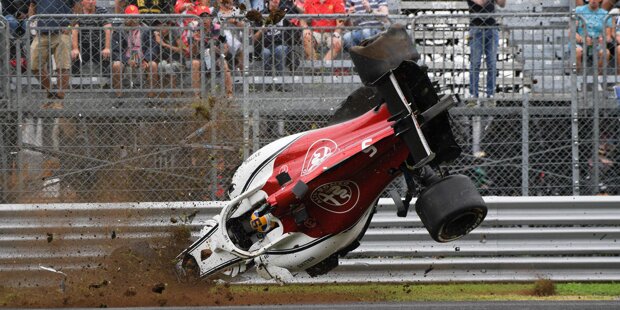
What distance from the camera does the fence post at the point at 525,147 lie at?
10.4 meters

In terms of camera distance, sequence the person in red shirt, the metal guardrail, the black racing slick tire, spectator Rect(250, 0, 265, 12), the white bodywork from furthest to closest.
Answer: spectator Rect(250, 0, 265, 12), the person in red shirt, the metal guardrail, the white bodywork, the black racing slick tire

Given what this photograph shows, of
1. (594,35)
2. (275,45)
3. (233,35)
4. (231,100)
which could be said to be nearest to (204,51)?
(233,35)

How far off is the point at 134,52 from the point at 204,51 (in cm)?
67

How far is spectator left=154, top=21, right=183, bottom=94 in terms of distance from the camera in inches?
408

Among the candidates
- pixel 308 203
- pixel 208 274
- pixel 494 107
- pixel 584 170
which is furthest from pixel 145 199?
pixel 584 170

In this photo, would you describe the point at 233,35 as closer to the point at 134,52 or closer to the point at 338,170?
the point at 134,52

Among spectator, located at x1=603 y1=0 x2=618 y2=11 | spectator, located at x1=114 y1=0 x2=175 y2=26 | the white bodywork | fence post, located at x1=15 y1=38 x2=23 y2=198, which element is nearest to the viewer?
the white bodywork

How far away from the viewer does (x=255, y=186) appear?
324 inches

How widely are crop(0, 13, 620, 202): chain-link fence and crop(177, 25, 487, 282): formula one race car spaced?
1746 millimetres

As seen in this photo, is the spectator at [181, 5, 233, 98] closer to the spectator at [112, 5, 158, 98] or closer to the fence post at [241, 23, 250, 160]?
the fence post at [241, 23, 250, 160]

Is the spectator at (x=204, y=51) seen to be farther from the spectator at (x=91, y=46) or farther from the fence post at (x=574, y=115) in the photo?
the fence post at (x=574, y=115)

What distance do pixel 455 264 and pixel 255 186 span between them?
2858 mm

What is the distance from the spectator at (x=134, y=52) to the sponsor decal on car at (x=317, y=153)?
9.49 feet

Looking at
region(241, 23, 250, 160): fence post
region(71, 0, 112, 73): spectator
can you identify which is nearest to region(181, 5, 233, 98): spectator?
region(241, 23, 250, 160): fence post
